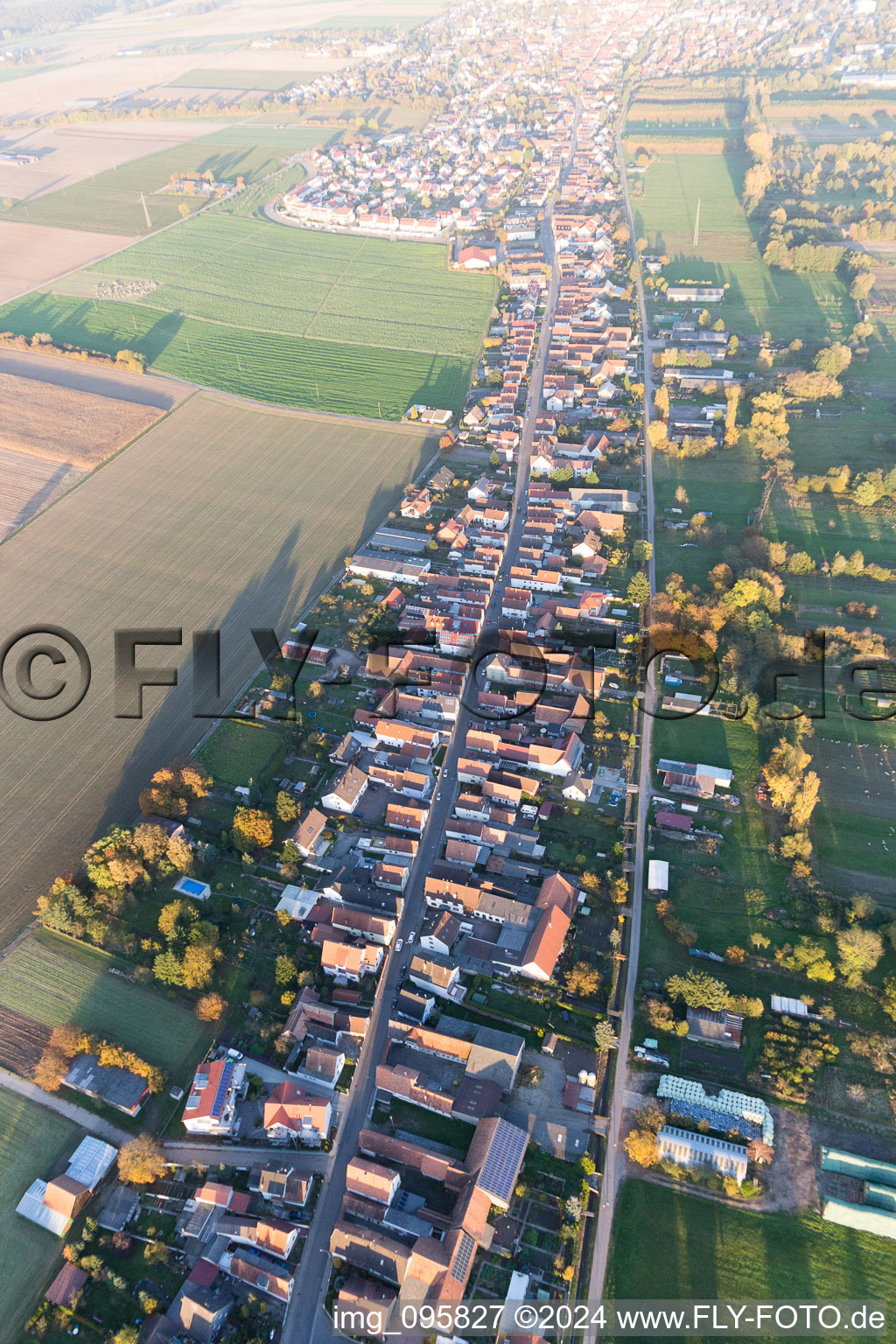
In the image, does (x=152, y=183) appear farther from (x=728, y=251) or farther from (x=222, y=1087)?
(x=222, y=1087)

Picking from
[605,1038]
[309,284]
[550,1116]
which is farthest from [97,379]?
[550,1116]

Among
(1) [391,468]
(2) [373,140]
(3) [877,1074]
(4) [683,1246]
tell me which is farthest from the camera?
(2) [373,140]

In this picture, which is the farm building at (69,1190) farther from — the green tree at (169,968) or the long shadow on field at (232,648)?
the long shadow on field at (232,648)

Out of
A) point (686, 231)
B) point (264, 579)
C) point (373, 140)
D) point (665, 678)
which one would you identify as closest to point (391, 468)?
point (264, 579)

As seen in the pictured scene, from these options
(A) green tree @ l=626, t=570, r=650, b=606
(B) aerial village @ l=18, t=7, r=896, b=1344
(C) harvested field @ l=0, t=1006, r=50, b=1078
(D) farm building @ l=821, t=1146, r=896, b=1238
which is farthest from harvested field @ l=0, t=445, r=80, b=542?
(D) farm building @ l=821, t=1146, r=896, b=1238

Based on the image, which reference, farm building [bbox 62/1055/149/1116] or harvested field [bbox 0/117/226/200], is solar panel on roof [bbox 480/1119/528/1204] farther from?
harvested field [bbox 0/117/226/200]

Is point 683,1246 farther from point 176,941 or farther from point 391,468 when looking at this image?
point 391,468

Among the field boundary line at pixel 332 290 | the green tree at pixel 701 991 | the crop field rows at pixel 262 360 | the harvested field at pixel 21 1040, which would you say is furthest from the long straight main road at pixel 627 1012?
the field boundary line at pixel 332 290
